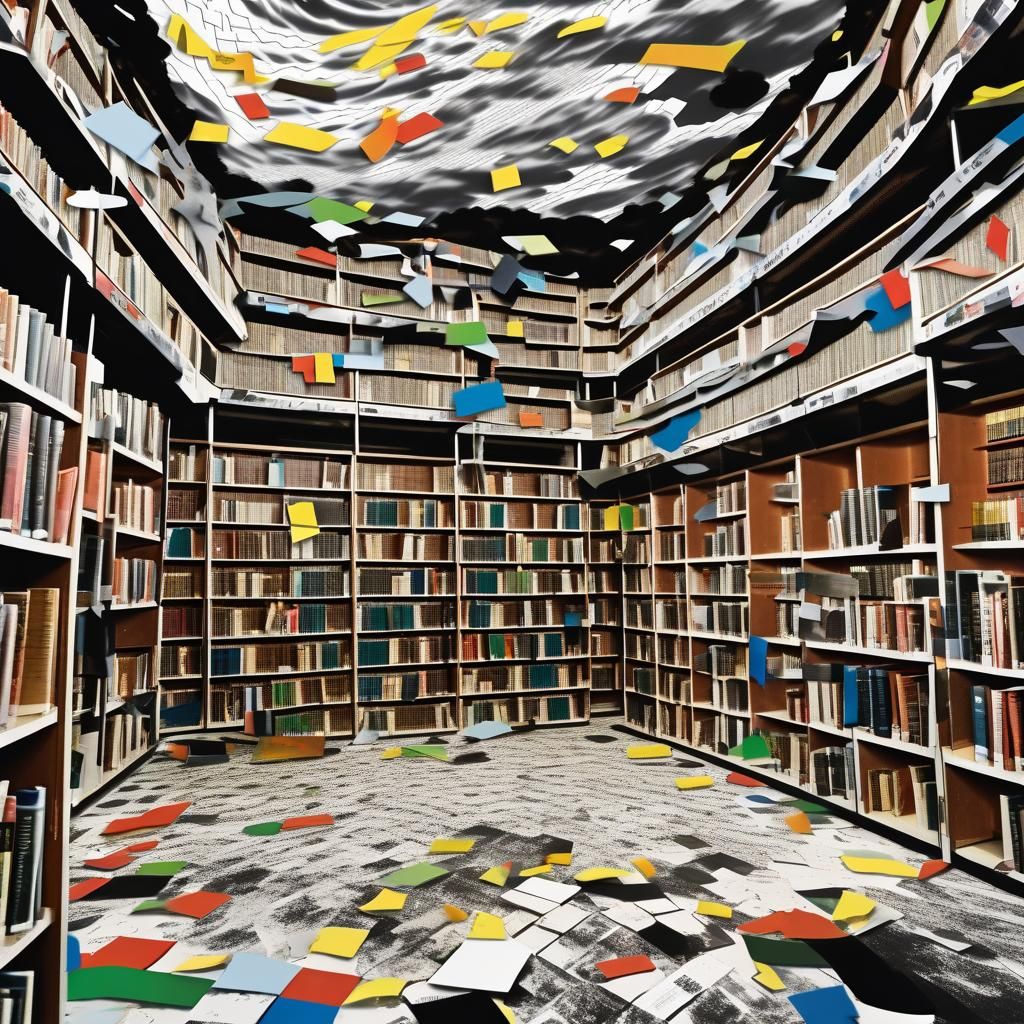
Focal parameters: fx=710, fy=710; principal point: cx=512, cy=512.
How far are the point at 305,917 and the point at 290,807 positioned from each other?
139cm

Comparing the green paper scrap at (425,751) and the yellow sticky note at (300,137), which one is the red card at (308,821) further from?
the yellow sticky note at (300,137)

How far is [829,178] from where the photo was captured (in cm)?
373

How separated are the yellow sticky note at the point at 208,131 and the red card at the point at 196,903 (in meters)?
4.10

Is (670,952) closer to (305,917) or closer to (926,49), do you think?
(305,917)

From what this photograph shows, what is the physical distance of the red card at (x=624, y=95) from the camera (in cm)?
406

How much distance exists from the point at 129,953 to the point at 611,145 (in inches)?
188

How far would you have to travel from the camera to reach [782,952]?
2.20 meters

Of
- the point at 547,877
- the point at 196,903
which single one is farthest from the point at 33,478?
the point at 547,877

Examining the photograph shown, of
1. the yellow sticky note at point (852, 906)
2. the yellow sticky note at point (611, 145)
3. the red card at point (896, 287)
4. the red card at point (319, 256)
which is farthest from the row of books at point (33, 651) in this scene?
the red card at point (319, 256)

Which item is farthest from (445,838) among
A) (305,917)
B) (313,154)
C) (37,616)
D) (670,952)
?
(313,154)

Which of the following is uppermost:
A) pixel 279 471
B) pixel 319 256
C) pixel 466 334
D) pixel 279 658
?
pixel 319 256

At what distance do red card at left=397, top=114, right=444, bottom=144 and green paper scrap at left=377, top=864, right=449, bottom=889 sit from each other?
407 centimetres

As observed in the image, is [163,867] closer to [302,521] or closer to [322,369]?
[302,521]

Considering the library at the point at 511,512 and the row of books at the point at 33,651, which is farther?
the library at the point at 511,512
